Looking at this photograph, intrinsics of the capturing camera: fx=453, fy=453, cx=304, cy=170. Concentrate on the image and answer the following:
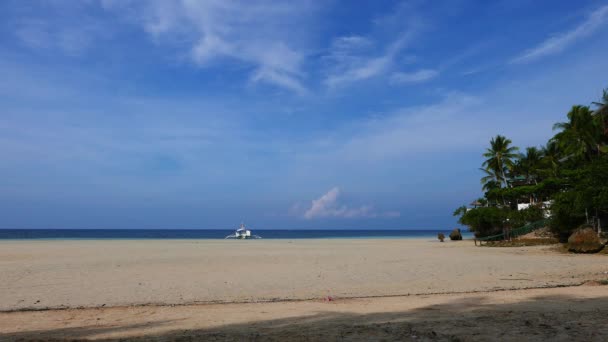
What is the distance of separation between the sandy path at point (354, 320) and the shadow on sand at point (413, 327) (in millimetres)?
11

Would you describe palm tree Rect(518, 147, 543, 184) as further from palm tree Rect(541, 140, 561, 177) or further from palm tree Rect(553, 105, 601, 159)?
palm tree Rect(553, 105, 601, 159)

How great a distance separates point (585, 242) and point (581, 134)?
2654 cm

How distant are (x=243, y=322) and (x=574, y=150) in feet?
148

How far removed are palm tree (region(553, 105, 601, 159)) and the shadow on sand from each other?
40.8 meters

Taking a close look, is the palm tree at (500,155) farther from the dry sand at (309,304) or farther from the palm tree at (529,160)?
the dry sand at (309,304)

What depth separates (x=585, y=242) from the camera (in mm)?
20453

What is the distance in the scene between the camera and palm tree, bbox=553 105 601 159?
4206cm

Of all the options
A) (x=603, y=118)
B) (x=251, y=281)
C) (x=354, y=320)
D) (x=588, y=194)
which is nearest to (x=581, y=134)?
(x=603, y=118)

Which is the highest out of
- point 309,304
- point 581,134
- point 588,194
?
point 581,134

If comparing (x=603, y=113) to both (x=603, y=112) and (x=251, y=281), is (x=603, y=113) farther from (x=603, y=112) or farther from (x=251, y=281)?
(x=251, y=281)

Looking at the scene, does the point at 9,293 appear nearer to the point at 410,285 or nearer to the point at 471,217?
the point at 410,285

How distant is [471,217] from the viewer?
38.8 meters

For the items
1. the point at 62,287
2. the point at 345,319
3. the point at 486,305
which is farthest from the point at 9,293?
the point at 486,305

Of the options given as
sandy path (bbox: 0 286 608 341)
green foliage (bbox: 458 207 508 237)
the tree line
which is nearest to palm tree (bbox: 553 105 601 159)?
the tree line
